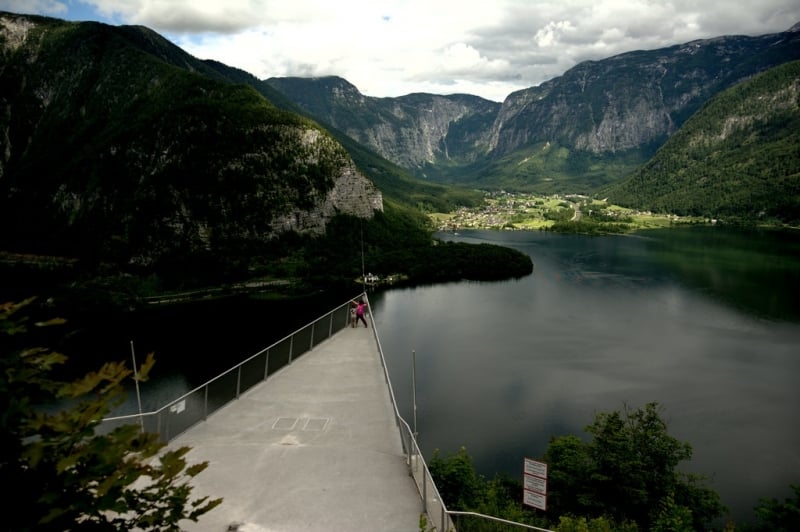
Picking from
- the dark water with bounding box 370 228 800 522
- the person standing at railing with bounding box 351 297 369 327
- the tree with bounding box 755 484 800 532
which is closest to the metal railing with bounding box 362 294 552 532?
the person standing at railing with bounding box 351 297 369 327

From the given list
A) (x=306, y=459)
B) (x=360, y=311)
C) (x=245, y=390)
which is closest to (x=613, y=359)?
(x=360, y=311)

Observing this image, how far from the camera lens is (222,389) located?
15133 mm

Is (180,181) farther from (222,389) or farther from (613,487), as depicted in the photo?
(222,389)

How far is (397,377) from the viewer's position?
2280 inches

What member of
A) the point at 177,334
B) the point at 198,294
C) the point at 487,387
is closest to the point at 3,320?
the point at 487,387

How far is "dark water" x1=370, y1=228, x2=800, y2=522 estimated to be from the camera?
41.4 metres

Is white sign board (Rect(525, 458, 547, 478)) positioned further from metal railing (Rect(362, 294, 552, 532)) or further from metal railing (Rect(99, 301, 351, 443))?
metal railing (Rect(99, 301, 351, 443))

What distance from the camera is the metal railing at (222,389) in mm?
12773

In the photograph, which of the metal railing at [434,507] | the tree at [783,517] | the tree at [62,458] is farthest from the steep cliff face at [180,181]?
the tree at [62,458]

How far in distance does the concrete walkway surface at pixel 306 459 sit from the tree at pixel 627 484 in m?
16.6

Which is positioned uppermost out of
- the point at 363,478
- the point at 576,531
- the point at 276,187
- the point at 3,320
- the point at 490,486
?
the point at 276,187

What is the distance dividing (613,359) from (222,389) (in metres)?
57.5

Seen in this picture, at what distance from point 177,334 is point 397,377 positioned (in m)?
41.7

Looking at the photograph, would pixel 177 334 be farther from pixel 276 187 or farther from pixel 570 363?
pixel 276 187
